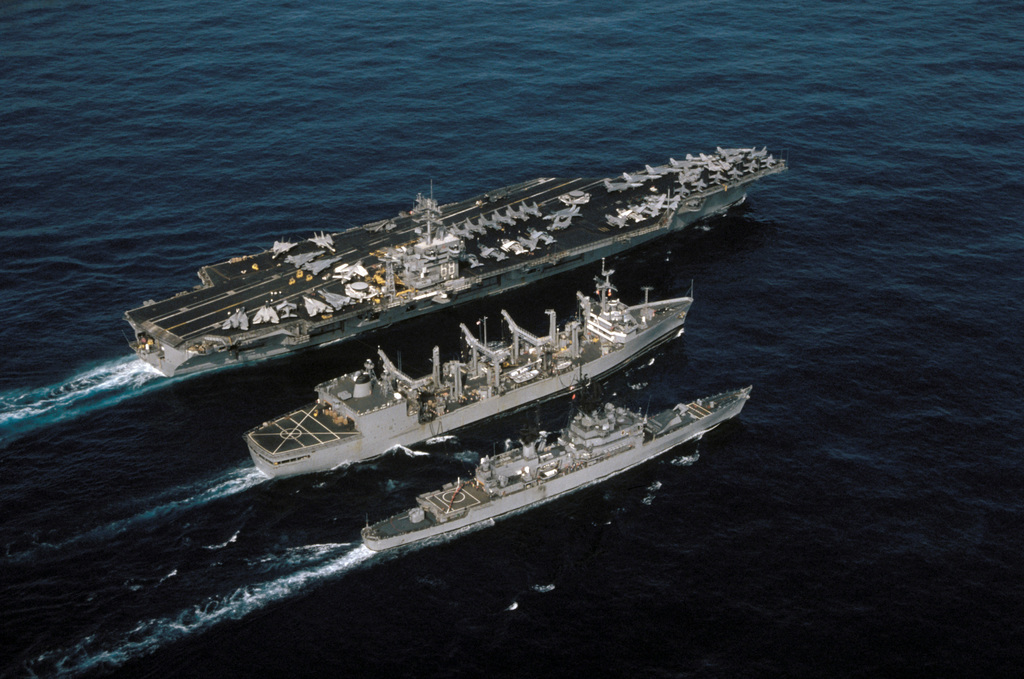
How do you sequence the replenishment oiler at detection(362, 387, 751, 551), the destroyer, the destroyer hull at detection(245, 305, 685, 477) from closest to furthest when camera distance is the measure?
the replenishment oiler at detection(362, 387, 751, 551)
the destroyer hull at detection(245, 305, 685, 477)
the destroyer

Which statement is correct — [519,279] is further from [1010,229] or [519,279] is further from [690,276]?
[1010,229]

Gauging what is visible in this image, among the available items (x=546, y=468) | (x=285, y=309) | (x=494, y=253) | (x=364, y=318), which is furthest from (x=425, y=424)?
(x=494, y=253)

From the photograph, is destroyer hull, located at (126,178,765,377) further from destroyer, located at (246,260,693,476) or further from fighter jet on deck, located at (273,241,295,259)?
fighter jet on deck, located at (273,241,295,259)

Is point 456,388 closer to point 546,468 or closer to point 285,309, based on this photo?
point 546,468

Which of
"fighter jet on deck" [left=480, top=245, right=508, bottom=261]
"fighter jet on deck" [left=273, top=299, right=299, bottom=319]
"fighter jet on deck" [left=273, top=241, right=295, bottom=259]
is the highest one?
"fighter jet on deck" [left=273, top=241, right=295, bottom=259]

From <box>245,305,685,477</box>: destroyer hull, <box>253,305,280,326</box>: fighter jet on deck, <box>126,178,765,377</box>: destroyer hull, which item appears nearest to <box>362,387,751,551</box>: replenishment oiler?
<box>245,305,685,477</box>: destroyer hull

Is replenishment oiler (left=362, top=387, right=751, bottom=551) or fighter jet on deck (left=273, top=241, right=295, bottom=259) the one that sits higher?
fighter jet on deck (left=273, top=241, right=295, bottom=259)
